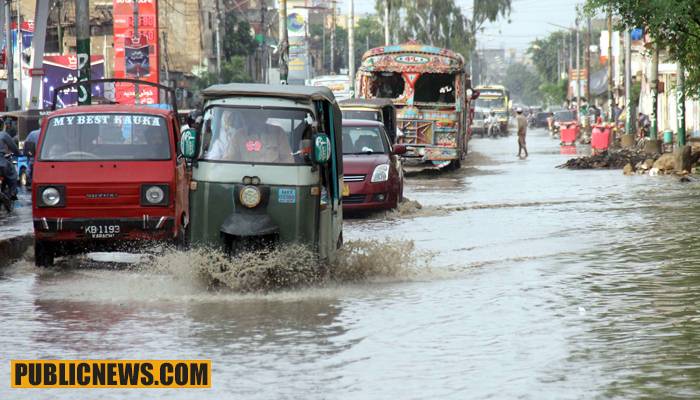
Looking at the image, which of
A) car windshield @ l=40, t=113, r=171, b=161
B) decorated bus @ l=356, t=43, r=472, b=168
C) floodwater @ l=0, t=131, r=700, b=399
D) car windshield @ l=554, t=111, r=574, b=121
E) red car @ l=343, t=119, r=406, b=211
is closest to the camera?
floodwater @ l=0, t=131, r=700, b=399

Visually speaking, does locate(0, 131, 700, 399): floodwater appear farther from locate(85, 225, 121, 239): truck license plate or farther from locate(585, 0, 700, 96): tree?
locate(585, 0, 700, 96): tree

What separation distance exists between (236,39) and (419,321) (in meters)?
94.3

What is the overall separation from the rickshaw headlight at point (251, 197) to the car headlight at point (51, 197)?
3.08 meters

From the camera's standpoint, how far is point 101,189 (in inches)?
564

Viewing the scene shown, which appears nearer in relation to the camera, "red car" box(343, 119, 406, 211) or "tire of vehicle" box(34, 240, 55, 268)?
"tire of vehicle" box(34, 240, 55, 268)

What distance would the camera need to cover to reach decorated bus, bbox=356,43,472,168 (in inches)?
1411

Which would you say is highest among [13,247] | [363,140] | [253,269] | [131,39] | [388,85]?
[131,39]

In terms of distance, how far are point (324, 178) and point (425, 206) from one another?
35.6ft

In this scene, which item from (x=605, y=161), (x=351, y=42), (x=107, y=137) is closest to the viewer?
(x=107, y=137)

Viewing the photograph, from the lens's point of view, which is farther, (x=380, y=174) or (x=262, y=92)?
(x=380, y=174)

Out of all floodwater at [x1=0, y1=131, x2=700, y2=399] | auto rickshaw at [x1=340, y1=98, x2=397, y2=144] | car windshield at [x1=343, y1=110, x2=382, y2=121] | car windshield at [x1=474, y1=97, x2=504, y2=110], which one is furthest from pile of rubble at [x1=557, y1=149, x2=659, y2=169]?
car windshield at [x1=474, y1=97, x2=504, y2=110]

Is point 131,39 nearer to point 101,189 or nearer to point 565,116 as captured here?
point 565,116

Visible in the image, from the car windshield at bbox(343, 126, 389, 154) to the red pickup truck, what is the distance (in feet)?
26.0

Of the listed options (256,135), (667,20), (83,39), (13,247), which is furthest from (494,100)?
(256,135)
